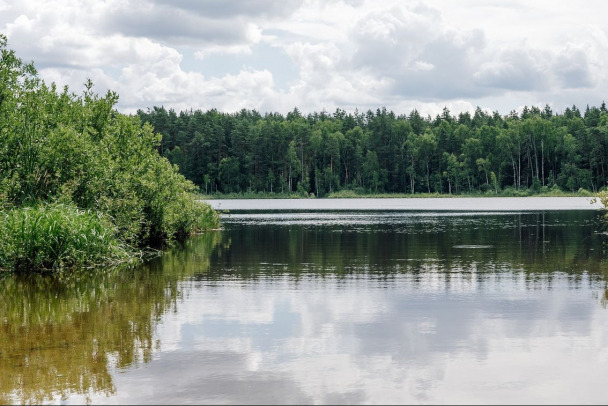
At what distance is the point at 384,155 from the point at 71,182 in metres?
157

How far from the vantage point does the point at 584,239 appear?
1467 inches

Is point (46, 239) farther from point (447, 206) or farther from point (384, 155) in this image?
point (384, 155)

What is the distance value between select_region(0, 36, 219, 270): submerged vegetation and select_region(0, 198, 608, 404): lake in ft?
4.58

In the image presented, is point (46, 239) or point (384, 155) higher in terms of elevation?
point (384, 155)

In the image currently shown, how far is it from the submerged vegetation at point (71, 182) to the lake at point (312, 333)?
1.40 metres

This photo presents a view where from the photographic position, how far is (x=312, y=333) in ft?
45.1

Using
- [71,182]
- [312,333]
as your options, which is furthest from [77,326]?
[71,182]

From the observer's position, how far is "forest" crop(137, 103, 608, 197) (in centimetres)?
16062

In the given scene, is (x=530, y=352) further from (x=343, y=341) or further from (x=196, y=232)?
(x=196, y=232)

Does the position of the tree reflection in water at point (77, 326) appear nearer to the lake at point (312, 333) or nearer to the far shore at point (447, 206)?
the lake at point (312, 333)

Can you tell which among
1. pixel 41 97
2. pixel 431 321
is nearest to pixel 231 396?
pixel 431 321

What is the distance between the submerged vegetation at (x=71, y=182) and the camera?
23983mm

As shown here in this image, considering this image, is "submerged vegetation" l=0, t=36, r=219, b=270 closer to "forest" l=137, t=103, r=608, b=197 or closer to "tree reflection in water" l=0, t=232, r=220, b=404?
"tree reflection in water" l=0, t=232, r=220, b=404

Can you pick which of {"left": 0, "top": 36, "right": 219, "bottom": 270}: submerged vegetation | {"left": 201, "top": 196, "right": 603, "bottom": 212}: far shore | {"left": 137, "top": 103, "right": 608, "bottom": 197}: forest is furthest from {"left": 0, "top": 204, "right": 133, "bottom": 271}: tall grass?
{"left": 137, "top": 103, "right": 608, "bottom": 197}: forest
